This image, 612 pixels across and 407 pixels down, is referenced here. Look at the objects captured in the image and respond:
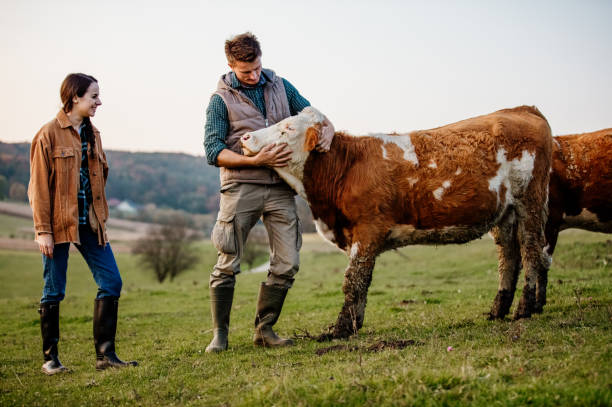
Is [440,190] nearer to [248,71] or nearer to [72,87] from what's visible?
[248,71]

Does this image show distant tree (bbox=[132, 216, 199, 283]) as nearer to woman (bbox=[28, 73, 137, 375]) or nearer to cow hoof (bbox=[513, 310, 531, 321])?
woman (bbox=[28, 73, 137, 375])

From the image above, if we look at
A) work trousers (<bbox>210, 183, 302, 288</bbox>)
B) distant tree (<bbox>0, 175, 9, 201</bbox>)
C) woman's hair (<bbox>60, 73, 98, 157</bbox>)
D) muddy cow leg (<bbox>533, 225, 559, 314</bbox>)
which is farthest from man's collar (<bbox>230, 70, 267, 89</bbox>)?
distant tree (<bbox>0, 175, 9, 201</bbox>)

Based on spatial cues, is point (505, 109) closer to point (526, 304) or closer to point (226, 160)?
point (526, 304)

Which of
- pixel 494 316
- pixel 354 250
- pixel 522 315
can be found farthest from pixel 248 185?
pixel 522 315

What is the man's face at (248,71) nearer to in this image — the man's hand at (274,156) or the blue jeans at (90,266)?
the man's hand at (274,156)

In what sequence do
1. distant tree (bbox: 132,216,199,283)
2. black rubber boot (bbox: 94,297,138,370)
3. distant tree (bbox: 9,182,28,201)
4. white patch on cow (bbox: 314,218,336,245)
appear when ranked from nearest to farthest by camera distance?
black rubber boot (bbox: 94,297,138,370) → white patch on cow (bbox: 314,218,336,245) → distant tree (bbox: 132,216,199,283) → distant tree (bbox: 9,182,28,201)

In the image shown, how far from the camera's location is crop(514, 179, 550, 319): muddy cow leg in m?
6.81

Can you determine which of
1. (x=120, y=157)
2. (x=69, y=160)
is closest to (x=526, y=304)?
(x=69, y=160)

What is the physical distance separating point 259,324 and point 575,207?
5.59 metres

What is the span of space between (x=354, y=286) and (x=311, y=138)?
183 centimetres

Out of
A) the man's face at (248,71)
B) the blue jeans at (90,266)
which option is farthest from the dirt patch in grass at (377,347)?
Answer: the man's face at (248,71)

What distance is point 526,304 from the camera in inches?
269

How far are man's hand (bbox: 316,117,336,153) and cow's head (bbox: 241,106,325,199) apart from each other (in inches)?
2.0

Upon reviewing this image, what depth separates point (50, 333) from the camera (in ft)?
19.4
